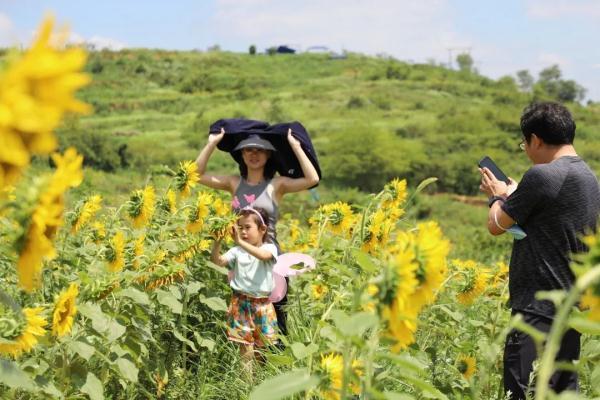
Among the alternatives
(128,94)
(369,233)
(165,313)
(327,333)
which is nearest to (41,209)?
(327,333)

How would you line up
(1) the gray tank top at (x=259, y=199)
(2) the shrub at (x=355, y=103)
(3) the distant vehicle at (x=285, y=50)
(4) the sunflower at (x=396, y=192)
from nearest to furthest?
(4) the sunflower at (x=396, y=192), (1) the gray tank top at (x=259, y=199), (2) the shrub at (x=355, y=103), (3) the distant vehicle at (x=285, y=50)

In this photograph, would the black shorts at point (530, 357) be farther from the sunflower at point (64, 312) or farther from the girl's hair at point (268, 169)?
the girl's hair at point (268, 169)

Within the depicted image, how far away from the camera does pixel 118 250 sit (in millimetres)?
2107

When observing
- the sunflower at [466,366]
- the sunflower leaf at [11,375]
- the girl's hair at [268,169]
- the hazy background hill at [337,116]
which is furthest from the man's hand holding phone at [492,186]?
the hazy background hill at [337,116]

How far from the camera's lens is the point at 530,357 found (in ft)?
6.75

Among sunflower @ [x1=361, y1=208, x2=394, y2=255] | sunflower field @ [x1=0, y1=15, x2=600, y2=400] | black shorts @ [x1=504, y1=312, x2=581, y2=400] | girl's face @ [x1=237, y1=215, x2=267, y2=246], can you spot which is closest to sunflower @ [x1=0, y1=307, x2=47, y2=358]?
sunflower field @ [x1=0, y1=15, x2=600, y2=400]

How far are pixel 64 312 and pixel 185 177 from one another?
41.0 inches

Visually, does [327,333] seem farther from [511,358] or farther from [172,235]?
[172,235]

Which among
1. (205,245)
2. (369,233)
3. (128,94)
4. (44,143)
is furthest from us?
(128,94)

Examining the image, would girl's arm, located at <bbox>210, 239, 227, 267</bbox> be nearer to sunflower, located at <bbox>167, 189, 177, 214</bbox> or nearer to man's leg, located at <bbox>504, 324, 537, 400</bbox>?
sunflower, located at <bbox>167, 189, 177, 214</bbox>

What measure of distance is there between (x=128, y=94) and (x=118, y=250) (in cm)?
3610

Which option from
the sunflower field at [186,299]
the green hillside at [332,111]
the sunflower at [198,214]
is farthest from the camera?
the green hillside at [332,111]

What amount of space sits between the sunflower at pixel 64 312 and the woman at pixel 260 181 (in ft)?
4.55

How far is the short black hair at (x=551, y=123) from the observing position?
207 centimetres
